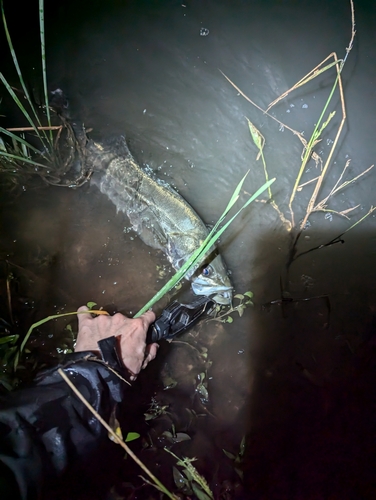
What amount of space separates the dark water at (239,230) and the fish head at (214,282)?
247 mm

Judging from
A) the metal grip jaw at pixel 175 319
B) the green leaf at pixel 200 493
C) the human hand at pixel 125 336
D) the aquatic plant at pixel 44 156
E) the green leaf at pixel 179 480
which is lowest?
the green leaf at pixel 179 480

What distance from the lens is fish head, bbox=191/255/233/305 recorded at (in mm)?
2826

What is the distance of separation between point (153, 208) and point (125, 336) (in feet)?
5.67

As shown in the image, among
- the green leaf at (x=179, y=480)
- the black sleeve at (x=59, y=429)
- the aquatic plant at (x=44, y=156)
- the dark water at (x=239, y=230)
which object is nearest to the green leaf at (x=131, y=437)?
the black sleeve at (x=59, y=429)

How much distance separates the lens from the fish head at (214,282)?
283cm

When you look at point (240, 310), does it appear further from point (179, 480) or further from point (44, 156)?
point (44, 156)

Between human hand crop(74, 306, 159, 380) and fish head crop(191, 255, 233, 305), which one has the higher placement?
human hand crop(74, 306, 159, 380)

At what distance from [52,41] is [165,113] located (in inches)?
68.7

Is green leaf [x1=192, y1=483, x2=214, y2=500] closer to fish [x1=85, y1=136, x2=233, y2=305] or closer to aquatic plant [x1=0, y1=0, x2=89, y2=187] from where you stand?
fish [x1=85, y1=136, x2=233, y2=305]

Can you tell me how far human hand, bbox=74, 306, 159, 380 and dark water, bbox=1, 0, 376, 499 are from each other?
0.57 meters

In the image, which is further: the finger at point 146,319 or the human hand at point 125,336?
the finger at point 146,319

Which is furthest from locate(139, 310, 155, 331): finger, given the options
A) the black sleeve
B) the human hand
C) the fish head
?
the fish head

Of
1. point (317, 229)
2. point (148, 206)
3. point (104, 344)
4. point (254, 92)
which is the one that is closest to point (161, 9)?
point (254, 92)

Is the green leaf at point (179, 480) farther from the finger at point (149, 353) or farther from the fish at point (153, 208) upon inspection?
the fish at point (153, 208)
